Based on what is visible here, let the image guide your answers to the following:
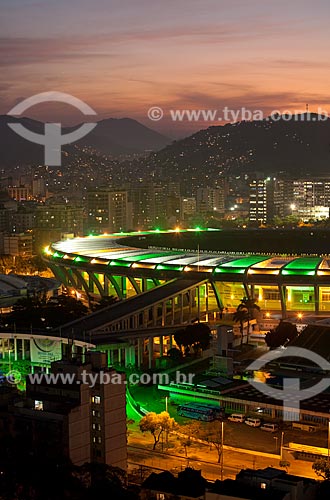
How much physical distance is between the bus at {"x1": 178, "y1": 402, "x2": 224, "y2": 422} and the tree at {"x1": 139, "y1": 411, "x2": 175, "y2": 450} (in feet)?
3.92

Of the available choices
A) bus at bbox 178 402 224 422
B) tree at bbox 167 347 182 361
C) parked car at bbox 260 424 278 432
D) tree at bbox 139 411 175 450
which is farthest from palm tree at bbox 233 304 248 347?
tree at bbox 139 411 175 450

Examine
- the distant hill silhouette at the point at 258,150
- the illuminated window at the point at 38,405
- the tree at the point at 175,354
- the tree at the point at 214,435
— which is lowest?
the tree at the point at 214,435

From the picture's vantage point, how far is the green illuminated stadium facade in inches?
1375

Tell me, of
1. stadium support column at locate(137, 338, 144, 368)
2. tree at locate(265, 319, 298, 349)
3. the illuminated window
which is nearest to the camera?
the illuminated window

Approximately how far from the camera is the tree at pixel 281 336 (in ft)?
98.8

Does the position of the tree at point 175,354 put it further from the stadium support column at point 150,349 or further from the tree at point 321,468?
the tree at point 321,468

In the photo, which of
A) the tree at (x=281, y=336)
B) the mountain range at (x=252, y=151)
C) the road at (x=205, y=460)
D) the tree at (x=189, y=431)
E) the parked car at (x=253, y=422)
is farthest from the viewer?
the mountain range at (x=252, y=151)

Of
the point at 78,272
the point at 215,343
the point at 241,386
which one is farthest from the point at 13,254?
the point at 241,386

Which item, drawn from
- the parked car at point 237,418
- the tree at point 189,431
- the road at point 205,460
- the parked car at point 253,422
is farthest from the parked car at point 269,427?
the tree at point 189,431

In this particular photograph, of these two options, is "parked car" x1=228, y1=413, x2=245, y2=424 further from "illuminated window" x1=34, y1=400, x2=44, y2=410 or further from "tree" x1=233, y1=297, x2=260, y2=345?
"tree" x1=233, y1=297, x2=260, y2=345

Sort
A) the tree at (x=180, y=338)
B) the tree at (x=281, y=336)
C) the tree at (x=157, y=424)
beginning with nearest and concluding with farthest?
1. the tree at (x=157, y=424)
2. the tree at (x=281, y=336)
3. the tree at (x=180, y=338)

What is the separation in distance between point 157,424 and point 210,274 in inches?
547

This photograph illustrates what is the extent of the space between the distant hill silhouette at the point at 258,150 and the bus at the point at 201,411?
112291 mm

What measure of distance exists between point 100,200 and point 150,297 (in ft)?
151
